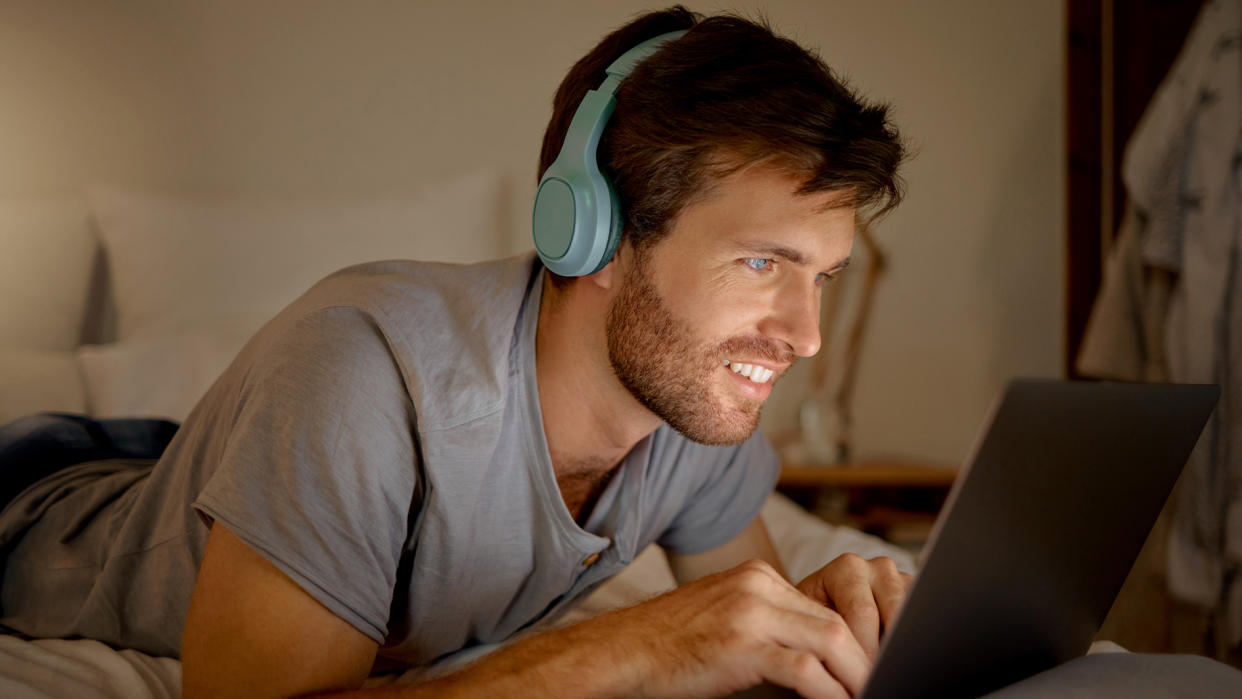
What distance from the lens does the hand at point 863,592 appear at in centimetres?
69

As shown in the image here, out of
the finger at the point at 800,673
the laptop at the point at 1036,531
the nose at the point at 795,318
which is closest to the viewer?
the laptop at the point at 1036,531

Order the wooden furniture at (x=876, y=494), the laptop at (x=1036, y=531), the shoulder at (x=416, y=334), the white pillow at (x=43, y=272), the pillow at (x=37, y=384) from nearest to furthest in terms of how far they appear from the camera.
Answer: the laptop at (x=1036, y=531), the shoulder at (x=416, y=334), the pillow at (x=37, y=384), the white pillow at (x=43, y=272), the wooden furniture at (x=876, y=494)

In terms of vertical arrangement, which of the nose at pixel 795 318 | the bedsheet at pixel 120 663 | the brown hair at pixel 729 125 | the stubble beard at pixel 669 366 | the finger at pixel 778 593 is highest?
the brown hair at pixel 729 125

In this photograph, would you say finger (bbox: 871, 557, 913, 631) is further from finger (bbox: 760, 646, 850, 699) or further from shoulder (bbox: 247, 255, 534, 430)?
shoulder (bbox: 247, 255, 534, 430)

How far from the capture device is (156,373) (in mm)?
1540

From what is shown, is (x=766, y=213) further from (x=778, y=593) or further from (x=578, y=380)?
(x=778, y=593)

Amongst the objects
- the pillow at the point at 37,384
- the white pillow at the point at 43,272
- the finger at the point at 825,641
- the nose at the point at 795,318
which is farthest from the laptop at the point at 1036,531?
the white pillow at the point at 43,272

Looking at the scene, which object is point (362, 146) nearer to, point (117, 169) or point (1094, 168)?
point (117, 169)

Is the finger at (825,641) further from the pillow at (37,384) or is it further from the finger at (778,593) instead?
the pillow at (37,384)

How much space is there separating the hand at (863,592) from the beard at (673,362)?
23 cm

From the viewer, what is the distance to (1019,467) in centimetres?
48

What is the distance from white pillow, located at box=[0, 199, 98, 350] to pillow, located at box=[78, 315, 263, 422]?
138 mm

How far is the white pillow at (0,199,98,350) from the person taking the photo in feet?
5.32

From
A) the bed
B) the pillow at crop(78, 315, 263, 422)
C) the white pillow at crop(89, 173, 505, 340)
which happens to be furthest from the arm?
the white pillow at crop(89, 173, 505, 340)
